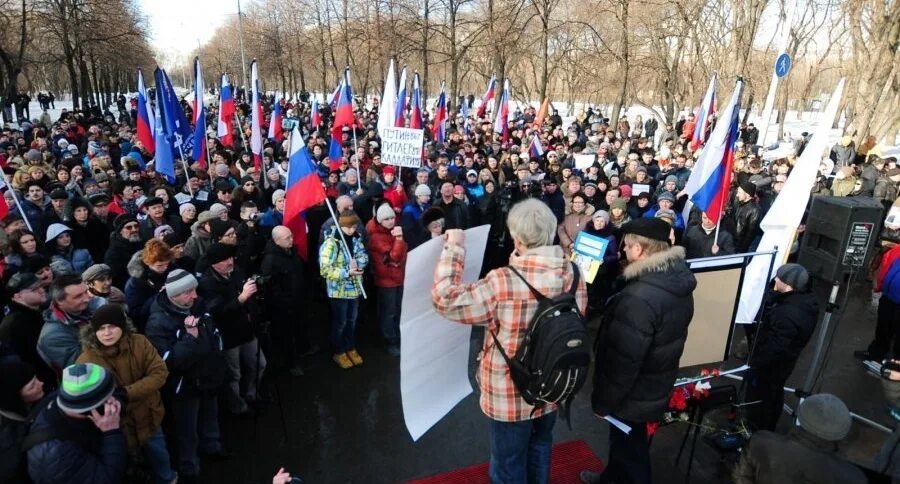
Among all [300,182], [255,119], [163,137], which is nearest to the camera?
[300,182]

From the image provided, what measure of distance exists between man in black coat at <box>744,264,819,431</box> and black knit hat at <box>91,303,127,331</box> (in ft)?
15.0

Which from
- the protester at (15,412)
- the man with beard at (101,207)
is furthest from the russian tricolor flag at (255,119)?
the protester at (15,412)

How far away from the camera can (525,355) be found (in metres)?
2.60

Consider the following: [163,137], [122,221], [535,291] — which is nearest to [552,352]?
[535,291]

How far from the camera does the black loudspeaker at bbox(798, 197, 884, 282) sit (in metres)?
4.68

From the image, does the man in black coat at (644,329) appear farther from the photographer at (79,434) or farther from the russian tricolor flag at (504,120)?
the russian tricolor flag at (504,120)

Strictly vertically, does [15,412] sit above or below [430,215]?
below

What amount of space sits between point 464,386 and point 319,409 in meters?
2.01

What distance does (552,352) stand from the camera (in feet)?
8.11

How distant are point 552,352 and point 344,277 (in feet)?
10.8

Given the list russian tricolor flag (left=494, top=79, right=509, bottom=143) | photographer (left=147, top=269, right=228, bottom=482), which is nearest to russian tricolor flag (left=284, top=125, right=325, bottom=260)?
photographer (left=147, top=269, right=228, bottom=482)

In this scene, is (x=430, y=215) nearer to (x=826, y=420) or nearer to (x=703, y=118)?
(x=826, y=420)

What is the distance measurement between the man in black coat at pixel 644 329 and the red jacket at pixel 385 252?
2928mm

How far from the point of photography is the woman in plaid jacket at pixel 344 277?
17.5ft
